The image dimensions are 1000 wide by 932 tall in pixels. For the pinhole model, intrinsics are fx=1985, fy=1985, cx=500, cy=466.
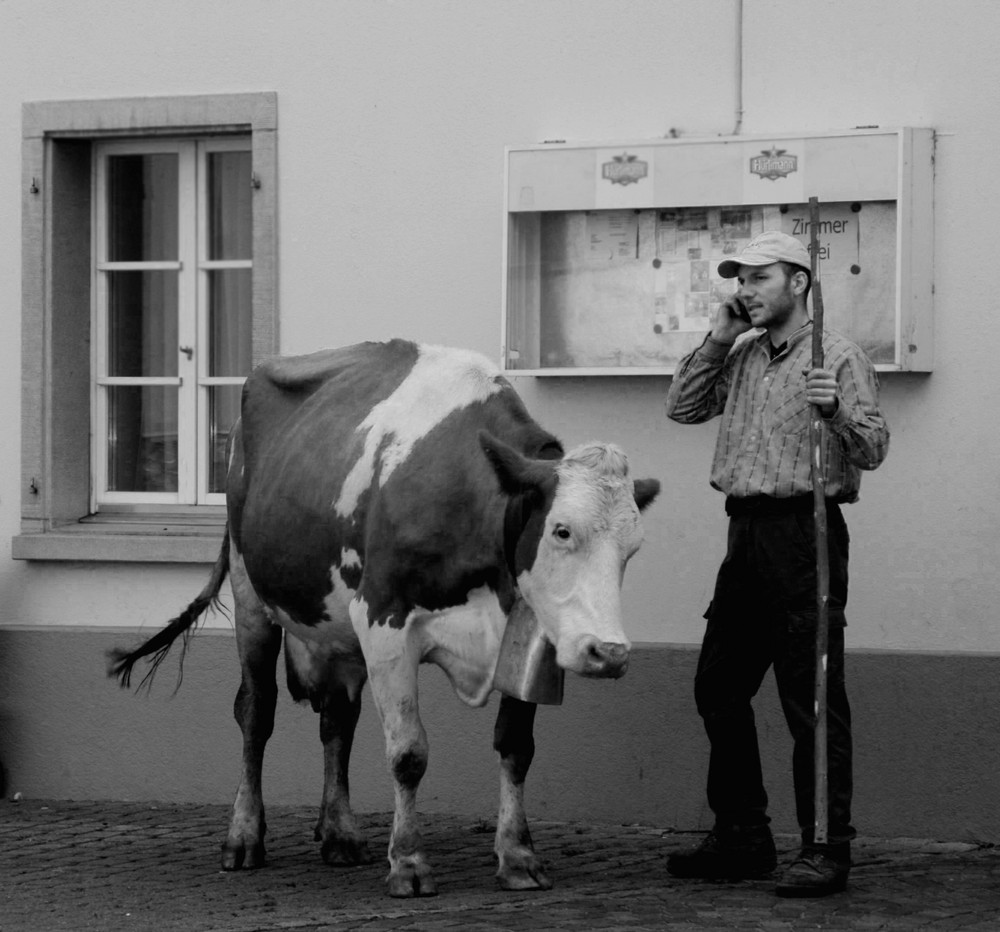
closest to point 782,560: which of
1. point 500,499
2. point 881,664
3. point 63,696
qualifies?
point 500,499

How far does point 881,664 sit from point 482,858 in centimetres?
184

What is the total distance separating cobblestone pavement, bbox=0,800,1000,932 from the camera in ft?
21.3

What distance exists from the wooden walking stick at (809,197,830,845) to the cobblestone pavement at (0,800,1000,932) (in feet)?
1.25

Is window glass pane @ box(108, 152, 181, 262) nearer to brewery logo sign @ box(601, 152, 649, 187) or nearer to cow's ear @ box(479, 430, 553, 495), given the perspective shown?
brewery logo sign @ box(601, 152, 649, 187)

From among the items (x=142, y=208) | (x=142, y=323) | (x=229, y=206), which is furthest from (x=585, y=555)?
(x=142, y=208)

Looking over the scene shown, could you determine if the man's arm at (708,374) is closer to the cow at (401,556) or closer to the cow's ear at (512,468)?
the cow at (401,556)

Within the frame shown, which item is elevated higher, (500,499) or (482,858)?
(500,499)

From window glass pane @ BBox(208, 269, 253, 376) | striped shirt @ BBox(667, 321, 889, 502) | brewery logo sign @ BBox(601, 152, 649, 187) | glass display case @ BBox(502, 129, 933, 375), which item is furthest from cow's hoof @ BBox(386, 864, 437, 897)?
window glass pane @ BBox(208, 269, 253, 376)

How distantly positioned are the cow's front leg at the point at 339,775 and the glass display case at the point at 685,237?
63.0 inches

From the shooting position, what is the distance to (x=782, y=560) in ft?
22.5

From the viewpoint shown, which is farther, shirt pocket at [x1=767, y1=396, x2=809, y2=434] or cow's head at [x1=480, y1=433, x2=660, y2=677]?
shirt pocket at [x1=767, y1=396, x2=809, y2=434]

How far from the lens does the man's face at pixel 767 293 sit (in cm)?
698

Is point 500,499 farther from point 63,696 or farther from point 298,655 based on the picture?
point 63,696

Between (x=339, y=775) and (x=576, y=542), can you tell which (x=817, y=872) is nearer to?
(x=576, y=542)
